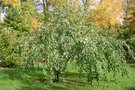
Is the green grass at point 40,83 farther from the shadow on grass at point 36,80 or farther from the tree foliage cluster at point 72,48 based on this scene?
the tree foliage cluster at point 72,48

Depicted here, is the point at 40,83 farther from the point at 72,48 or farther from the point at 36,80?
the point at 72,48

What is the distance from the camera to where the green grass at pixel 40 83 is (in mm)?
16594

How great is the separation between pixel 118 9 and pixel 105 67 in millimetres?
23633

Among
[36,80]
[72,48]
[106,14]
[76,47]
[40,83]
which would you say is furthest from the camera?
[106,14]

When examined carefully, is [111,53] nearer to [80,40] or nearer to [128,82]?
[80,40]

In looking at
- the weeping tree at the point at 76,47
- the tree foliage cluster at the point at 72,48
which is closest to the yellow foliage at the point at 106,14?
the tree foliage cluster at the point at 72,48

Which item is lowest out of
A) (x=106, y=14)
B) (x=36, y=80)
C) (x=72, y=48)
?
(x=36, y=80)

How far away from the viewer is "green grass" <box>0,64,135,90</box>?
54.4 ft

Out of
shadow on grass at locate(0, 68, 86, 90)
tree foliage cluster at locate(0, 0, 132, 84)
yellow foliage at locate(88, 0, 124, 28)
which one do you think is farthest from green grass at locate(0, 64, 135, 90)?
yellow foliage at locate(88, 0, 124, 28)

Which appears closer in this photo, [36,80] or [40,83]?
[40,83]

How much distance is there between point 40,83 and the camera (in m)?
17.5

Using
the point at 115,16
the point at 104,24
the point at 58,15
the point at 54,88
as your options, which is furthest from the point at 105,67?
the point at 115,16

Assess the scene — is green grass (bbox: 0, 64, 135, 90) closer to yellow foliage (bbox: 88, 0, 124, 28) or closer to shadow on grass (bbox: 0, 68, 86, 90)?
shadow on grass (bbox: 0, 68, 86, 90)

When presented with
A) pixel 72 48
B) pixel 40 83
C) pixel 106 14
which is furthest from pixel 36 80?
pixel 106 14
